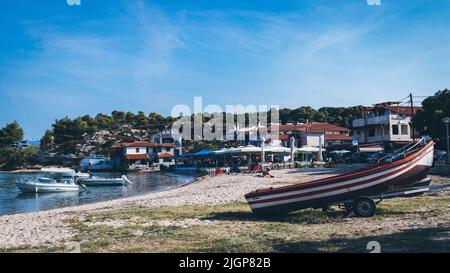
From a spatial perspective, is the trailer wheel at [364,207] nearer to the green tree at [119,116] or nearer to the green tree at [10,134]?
the green tree at [10,134]

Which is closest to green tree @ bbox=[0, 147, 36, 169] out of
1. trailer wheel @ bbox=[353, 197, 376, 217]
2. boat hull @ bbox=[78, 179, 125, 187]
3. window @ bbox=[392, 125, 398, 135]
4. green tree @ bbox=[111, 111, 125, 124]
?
green tree @ bbox=[111, 111, 125, 124]

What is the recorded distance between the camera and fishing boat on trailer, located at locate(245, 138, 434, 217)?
39.3 feet

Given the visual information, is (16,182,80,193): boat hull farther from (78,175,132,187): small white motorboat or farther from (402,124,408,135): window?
(402,124,408,135): window

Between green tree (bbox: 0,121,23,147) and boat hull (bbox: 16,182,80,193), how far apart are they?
72135 mm

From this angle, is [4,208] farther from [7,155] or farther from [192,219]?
[7,155]

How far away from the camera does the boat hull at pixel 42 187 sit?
3656cm

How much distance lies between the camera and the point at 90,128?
109 metres

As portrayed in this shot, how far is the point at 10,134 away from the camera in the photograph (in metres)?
100

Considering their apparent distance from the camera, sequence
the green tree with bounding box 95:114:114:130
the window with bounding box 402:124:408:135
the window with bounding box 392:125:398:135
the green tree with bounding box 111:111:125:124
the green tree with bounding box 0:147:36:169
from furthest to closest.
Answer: the green tree with bounding box 111:111:125:124
the green tree with bounding box 95:114:114:130
the green tree with bounding box 0:147:36:169
the window with bounding box 402:124:408:135
the window with bounding box 392:125:398:135

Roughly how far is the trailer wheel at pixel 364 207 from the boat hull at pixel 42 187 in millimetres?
32924

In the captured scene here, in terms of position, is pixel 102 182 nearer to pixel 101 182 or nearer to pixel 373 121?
pixel 101 182

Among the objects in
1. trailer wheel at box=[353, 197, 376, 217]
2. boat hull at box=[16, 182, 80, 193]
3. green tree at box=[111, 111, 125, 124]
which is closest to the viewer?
trailer wheel at box=[353, 197, 376, 217]
